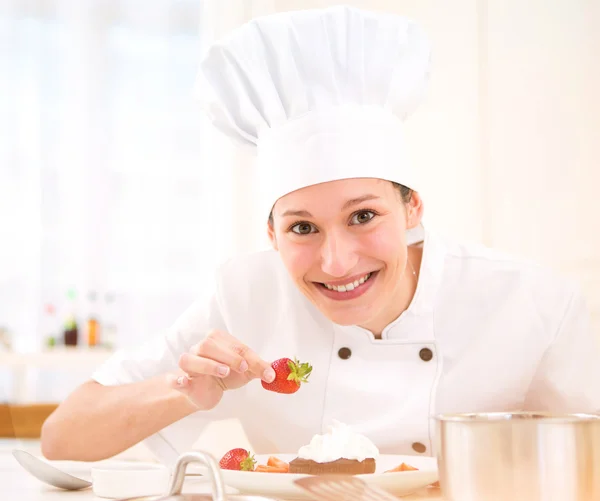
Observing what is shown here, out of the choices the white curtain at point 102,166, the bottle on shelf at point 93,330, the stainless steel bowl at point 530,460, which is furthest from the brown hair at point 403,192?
the bottle on shelf at point 93,330

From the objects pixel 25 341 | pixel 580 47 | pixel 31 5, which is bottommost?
pixel 25 341

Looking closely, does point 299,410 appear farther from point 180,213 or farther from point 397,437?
point 180,213

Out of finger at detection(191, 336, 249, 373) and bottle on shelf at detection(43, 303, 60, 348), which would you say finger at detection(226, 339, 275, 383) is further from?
bottle on shelf at detection(43, 303, 60, 348)

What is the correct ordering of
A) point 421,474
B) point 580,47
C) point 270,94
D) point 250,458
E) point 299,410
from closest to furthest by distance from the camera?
point 421,474, point 250,458, point 270,94, point 299,410, point 580,47

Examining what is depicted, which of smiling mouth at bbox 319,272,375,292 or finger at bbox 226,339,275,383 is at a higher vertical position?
smiling mouth at bbox 319,272,375,292

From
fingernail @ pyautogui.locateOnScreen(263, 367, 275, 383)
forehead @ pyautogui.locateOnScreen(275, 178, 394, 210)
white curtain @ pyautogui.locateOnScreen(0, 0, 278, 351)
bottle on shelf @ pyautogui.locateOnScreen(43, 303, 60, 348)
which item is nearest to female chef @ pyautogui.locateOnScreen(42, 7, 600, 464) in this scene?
forehead @ pyautogui.locateOnScreen(275, 178, 394, 210)

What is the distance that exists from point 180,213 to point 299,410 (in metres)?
2.71

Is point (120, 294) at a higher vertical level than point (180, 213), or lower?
lower

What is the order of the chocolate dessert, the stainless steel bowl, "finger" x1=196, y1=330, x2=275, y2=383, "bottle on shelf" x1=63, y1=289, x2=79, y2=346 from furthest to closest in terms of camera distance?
1. "bottle on shelf" x1=63, y1=289, x2=79, y2=346
2. "finger" x1=196, y1=330, x2=275, y2=383
3. the chocolate dessert
4. the stainless steel bowl

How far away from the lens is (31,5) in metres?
4.22

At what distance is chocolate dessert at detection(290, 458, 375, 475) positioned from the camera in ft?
3.46

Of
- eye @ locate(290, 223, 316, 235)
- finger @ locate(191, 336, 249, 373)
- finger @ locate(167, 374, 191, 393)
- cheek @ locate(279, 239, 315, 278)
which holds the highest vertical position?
eye @ locate(290, 223, 316, 235)

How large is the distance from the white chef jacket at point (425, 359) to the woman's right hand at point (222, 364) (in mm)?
397

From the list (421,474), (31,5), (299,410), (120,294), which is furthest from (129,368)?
(31,5)
